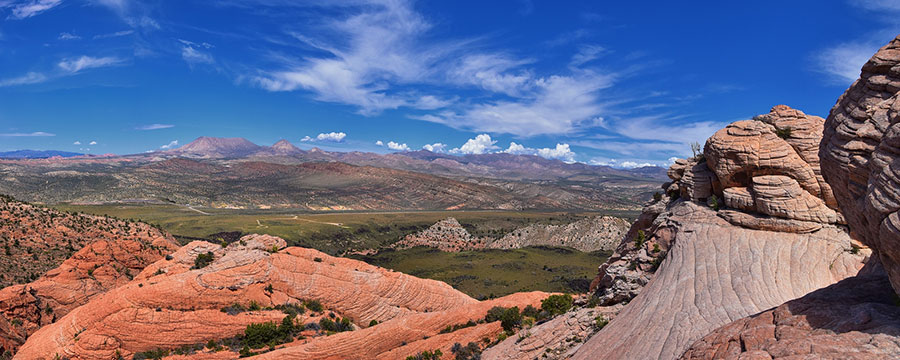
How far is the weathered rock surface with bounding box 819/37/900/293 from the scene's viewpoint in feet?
28.7

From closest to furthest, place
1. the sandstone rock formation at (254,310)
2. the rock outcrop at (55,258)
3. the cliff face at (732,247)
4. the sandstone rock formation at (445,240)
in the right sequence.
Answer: the cliff face at (732,247)
the sandstone rock formation at (254,310)
the rock outcrop at (55,258)
the sandstone rock formation at (445,240)

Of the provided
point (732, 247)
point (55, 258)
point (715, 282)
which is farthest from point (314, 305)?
point (55, 258)

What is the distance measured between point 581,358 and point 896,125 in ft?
47.2

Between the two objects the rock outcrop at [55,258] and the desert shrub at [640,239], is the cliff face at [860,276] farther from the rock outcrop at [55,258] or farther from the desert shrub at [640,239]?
the rock outcrop at [55,258]

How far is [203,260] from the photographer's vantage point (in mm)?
38625

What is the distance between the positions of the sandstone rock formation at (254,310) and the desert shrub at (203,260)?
326mm

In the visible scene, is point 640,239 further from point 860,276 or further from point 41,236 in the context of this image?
point 41,236

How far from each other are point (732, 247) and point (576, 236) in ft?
327

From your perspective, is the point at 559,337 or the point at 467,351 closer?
the point at 559,337

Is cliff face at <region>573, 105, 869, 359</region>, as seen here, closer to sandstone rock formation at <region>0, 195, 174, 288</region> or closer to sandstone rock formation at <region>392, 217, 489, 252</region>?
sandstone rock formation at <region>0, 195, 174, 288</region>

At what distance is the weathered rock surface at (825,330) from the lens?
29.1 ft

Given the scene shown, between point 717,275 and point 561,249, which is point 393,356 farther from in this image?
point 561,249

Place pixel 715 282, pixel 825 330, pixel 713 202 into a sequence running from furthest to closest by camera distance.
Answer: pixel 713 202 < pixel 715 282 < pixel 825 330

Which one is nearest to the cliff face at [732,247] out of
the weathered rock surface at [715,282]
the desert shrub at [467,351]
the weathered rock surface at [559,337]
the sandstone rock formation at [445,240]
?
the weathered rock surface at [715,282]
